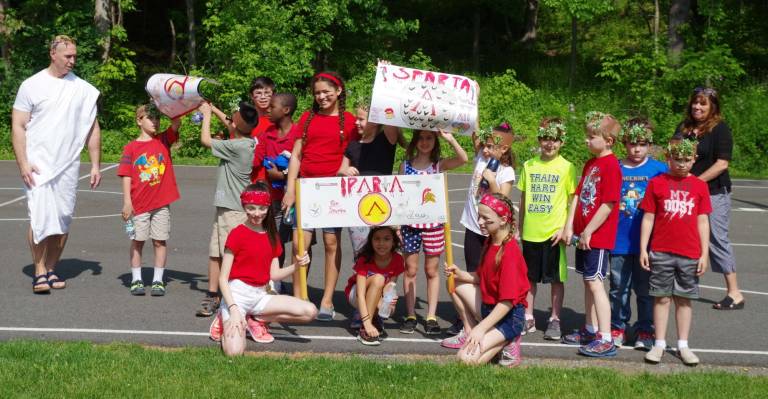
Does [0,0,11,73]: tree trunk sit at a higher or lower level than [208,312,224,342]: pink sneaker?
higher

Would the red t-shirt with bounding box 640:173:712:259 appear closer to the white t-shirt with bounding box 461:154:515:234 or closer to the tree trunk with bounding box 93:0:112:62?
the white t-shirt with bounding box 461:154:515:234

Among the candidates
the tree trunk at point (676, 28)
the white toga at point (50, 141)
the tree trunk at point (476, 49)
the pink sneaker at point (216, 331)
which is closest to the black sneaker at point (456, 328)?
the pink sneaker at point (216, 331)

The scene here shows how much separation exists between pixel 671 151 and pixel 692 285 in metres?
1.03

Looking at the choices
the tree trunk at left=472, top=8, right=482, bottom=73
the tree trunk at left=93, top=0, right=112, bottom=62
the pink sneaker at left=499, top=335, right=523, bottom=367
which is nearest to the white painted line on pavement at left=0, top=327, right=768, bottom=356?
the pink sneaker at left=499, top=335, right=523, bottom=367

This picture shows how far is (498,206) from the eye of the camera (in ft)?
23.0

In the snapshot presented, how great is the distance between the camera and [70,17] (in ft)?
96.4

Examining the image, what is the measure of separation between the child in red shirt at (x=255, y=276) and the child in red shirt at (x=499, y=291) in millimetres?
1385

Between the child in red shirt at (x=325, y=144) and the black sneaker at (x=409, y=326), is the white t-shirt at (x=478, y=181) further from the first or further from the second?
the child in red shirt at (x=325, y=144)

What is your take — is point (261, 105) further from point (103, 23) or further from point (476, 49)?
point (476, 49)

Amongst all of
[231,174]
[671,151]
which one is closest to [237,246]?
[231,174]

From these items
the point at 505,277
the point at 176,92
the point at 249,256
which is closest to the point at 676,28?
the point at 176,92

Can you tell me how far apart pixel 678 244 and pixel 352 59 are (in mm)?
26479

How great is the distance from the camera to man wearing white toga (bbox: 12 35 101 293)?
9.34 meters

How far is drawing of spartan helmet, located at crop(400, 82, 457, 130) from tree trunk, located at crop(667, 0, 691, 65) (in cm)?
2336
